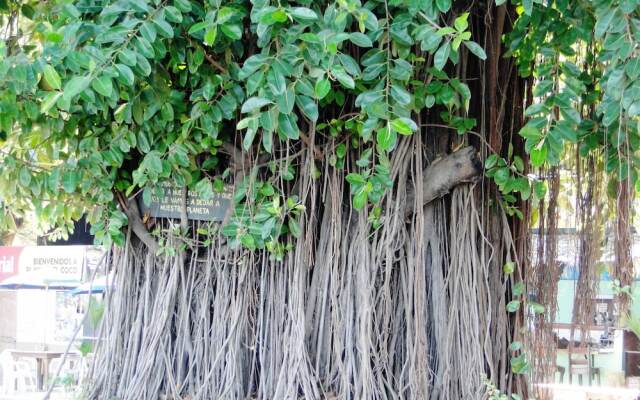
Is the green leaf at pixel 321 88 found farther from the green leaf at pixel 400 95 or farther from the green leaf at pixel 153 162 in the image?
the green leaf at pixel 153 162

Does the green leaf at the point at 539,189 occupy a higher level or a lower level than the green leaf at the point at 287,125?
lower

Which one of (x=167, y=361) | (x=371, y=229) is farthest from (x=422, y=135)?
(x=167, y=361)

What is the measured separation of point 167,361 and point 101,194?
677 millimetres

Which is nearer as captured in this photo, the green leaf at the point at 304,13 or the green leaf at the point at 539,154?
the green leaf at the point at 304,13

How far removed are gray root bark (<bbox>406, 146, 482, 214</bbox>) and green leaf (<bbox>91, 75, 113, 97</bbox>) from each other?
1089 millimetres

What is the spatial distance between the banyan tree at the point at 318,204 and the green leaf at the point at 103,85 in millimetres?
182

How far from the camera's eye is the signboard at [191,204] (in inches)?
98.8

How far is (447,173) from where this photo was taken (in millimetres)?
2270

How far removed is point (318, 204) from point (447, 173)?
51cm

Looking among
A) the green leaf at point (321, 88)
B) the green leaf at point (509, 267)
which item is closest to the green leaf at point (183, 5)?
the green leaf at point (321, 88)

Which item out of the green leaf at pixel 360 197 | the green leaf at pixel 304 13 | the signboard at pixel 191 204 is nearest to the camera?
the green leaf at pixel 304 13

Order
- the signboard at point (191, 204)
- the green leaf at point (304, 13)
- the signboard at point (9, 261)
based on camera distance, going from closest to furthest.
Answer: the green leaf at point (304, 13), the signboard at point (191, 204), the signboard at point (9, 261)

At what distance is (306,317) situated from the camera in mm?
2391

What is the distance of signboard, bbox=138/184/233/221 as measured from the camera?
8.23 feet
